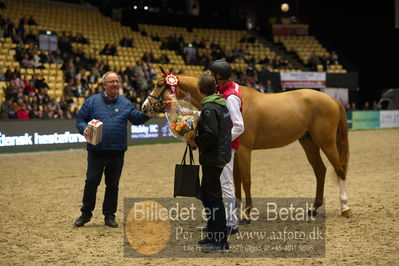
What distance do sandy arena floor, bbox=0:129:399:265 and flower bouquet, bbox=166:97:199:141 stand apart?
126 cm

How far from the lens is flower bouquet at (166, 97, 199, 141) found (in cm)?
525

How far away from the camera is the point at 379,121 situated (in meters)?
29.3

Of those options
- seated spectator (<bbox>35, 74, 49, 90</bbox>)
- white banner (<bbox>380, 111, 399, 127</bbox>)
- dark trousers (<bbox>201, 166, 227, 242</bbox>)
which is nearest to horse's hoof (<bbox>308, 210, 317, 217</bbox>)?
dark trousers (<bbox>201, 166, 227, 242</bbox>)

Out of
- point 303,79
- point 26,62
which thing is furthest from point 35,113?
point 303,79

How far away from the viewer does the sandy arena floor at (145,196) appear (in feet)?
16.6

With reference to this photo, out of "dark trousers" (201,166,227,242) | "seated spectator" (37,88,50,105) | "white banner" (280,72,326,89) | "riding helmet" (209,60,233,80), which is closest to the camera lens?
"dark trousers" (201,166,227,242)

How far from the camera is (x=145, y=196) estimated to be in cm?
852

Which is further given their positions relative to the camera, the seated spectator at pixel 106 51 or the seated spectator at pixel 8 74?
the seated spectator at pixel 106 51

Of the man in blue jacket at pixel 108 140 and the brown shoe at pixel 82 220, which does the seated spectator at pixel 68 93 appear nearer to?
the man in blue jacket at pixel 108 140

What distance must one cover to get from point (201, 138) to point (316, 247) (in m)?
1.75

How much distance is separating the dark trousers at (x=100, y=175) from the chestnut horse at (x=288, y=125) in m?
0.76

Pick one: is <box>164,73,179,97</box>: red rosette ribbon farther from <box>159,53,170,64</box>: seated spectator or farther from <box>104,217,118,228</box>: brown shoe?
<box>159,53,170,64</box>: seated spectator

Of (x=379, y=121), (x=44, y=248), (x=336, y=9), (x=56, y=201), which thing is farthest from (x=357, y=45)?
(x=44, y=248)

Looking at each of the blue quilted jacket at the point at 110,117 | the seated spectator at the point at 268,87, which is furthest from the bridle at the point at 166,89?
the seated spectator at the point at 268,87
